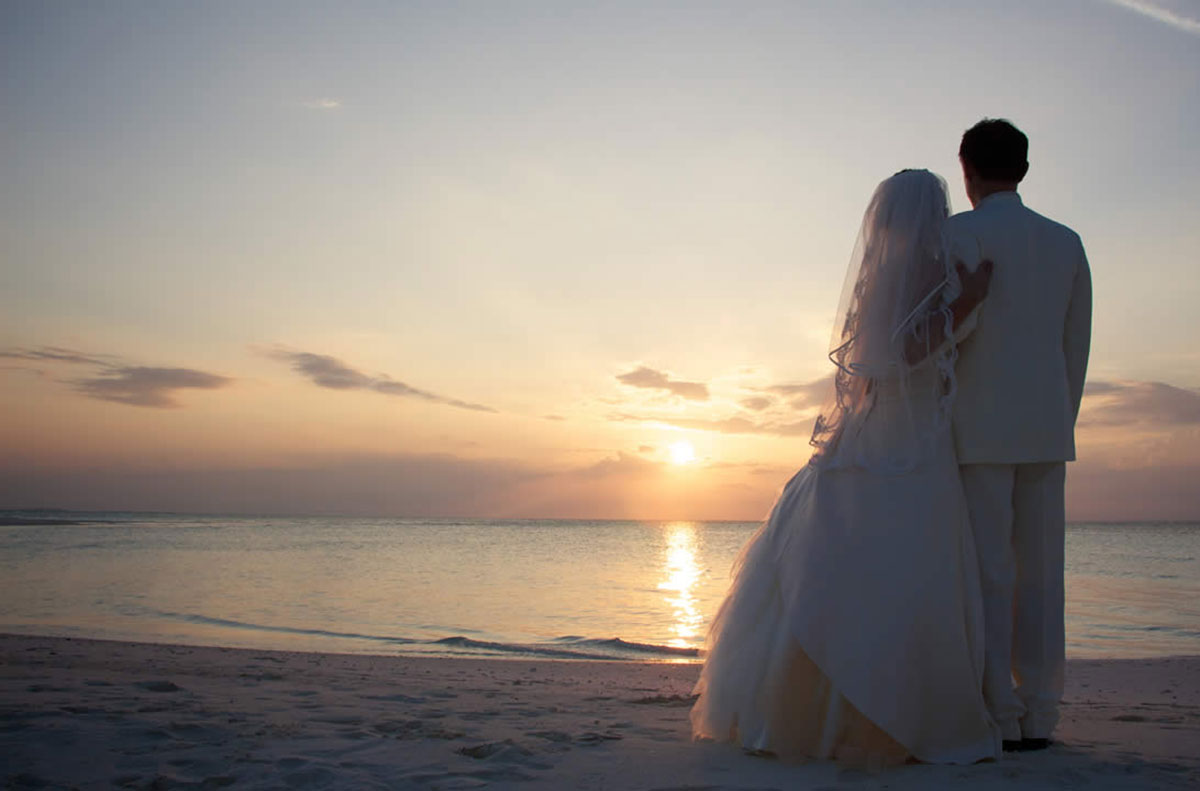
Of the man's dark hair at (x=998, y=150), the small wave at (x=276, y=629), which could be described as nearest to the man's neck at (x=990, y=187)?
the man's dark hair at (x=998, y=150)

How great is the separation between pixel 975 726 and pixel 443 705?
2911 mm

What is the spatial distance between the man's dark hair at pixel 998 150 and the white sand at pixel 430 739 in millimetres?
2273

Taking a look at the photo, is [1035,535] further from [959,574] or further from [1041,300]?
[1041,300]

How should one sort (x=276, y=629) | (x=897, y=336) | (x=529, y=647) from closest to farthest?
(x=897, y=336) < (x=529, y=647) < (x=276, y=629)

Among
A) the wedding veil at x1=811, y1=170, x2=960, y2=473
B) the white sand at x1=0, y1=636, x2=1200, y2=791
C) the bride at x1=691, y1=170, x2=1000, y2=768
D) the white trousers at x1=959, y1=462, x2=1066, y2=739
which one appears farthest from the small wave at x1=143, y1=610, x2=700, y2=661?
the wedding veil at x1=811, y1=170, x2=960, y2=473

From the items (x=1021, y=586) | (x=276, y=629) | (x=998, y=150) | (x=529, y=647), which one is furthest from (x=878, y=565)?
(x=276, y=629)

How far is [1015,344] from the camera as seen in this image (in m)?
3.18

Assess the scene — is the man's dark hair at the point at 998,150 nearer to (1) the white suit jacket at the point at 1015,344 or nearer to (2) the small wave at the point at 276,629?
(1) the white suit jacket at the point at 1015,344

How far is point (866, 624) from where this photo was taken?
9.76 ft

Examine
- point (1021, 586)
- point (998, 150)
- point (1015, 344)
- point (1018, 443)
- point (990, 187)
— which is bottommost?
point (1021, 586)

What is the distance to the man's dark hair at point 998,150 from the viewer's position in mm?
3287

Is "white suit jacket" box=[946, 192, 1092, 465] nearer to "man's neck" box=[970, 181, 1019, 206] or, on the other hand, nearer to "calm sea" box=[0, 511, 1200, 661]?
"man's neck" box=[970, 181, 1019, 206]

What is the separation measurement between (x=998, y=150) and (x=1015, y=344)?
801 millimetres

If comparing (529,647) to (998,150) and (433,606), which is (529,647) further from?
(998,150)
